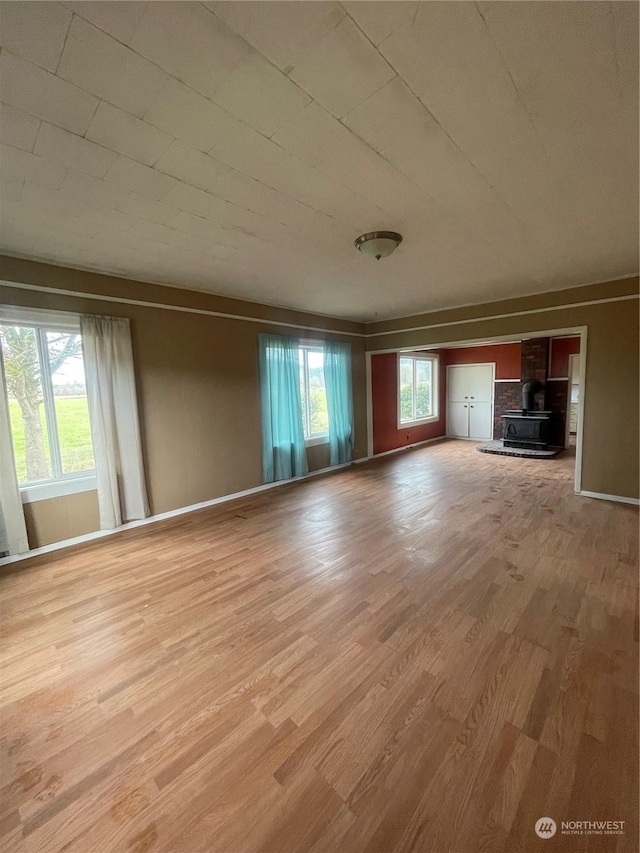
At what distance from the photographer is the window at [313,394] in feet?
17.8

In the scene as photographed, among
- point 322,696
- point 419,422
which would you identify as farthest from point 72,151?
point 419,422

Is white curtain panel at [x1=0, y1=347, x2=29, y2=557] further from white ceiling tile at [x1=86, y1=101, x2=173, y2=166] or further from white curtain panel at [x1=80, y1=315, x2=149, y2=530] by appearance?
white ceiling tile at [x1=86, y1=101, x2=173, y2=166]

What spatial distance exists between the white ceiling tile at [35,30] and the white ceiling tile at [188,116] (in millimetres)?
321

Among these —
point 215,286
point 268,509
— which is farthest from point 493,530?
point 215,286

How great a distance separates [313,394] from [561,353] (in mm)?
5685

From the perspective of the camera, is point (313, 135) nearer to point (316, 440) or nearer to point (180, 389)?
point (180, 389)

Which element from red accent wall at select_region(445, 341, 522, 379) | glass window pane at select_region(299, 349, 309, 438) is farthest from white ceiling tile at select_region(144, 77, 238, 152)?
red accent wall at select_region(445, 341, 522, 379)

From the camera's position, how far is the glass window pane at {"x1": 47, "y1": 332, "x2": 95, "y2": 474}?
10.2ft

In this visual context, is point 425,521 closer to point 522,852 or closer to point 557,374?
point 522,852

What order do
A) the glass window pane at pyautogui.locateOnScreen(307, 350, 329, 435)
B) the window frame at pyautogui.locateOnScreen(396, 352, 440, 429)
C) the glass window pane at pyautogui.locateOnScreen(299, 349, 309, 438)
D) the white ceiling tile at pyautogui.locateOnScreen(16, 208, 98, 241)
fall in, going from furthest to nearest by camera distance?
the window frame at pyautogui.locateOnScreen(396, 352, 440, 429) → the glass window pane at pyautogui.locateOnScreen(307, 350, 329, 435) → the glass window pane at pyautogui.locateOnScreen(299, 349, 309, 438) → the white ceiling tile at pyautogui.locateOnScreen(16, 208, 98, 241)

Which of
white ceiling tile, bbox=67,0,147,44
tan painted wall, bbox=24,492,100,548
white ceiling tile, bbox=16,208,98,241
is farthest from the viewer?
tan painted wall, bbox=24,492,100,548

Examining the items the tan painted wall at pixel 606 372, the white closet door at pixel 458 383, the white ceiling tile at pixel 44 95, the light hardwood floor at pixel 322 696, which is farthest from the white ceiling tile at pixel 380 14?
the white closet door at pixel 458 383

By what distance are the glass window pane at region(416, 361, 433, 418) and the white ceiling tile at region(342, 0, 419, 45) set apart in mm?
7347
